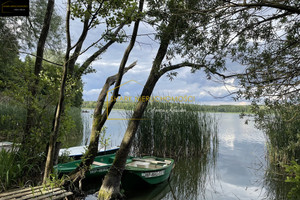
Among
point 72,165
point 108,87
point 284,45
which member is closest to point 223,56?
point 284,45

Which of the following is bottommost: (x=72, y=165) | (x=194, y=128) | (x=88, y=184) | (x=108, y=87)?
(x=88, y=184)

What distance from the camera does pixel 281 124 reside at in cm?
656

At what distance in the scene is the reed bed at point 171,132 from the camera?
7.17 metres

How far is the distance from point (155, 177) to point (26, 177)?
2436mm

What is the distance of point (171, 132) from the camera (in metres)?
7.29

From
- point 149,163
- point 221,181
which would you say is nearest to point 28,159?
point 149,163

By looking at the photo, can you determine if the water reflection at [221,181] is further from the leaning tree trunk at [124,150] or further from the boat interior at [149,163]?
the leaning tree trunk at [124,150]

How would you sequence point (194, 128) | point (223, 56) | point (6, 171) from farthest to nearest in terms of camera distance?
point (194, 128) < point (223, 56) < point (6, 171)

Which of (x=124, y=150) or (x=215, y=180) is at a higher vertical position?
(x=124, y=150)

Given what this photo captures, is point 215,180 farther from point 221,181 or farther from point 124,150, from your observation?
point 124,150

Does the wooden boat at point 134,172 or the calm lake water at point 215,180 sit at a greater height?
the wooden boat at point 134,172

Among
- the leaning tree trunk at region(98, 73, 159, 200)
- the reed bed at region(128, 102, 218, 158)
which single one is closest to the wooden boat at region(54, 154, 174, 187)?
the leaning tree trunk at region(98, 73, 159, 200)

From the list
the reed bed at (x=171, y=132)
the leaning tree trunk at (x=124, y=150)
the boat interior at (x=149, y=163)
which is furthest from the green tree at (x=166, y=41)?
the reed bed at (x=171, y=132)

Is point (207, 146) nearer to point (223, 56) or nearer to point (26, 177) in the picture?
point (223, 56)
